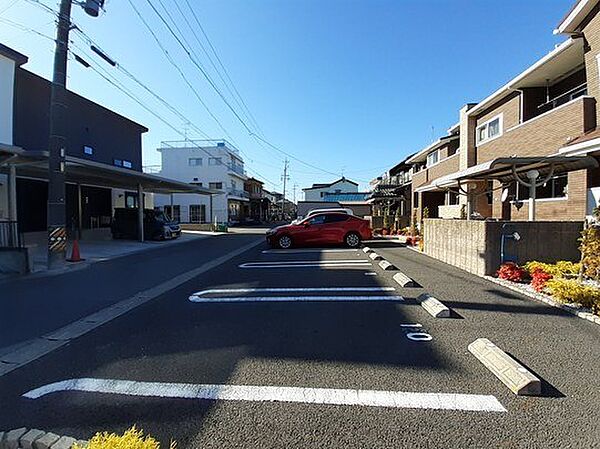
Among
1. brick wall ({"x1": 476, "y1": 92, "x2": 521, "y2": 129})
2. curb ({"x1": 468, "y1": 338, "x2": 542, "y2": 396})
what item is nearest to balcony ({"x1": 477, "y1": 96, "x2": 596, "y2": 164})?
brick wall ({"x1": 476, "y1": 92, "x2": 521, "y2": 129})

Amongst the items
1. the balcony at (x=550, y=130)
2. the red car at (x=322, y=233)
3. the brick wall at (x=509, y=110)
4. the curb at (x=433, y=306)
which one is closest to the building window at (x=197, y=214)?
the red car at (x=322, y=233)

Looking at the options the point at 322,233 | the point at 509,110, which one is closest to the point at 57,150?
the point at 322,233

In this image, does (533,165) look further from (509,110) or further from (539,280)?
(509,110)

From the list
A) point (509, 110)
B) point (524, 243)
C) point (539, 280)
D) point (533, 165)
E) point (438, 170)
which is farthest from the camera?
point (438, 170)

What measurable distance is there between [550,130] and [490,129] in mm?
5744

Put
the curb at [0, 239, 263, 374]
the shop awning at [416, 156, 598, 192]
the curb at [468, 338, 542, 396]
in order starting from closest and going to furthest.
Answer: the curb at [468, 338, 542, 396]
the curb at [0, 239, 263, 374]
the shop awning at [416, 156, 598, 192]

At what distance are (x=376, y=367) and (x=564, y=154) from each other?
884cm

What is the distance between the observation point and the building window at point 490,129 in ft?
51.8

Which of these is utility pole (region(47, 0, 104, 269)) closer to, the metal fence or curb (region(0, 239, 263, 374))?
the metal fence

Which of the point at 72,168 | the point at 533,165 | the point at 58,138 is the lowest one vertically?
the point at 533,165

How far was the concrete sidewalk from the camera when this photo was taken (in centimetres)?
530

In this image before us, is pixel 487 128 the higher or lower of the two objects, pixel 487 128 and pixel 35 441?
the higher

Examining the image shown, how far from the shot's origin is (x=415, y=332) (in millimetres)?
4605

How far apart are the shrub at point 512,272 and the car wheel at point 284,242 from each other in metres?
9.03
